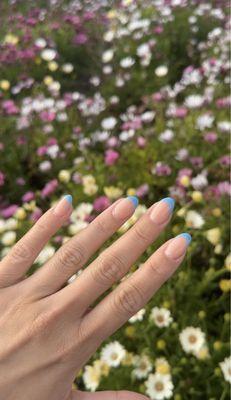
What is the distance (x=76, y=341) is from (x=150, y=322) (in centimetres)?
99

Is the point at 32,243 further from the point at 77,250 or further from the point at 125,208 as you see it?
the point at 125,208

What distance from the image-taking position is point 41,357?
56.1 inches

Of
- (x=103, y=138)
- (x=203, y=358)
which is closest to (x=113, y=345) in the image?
(x=203, y=358)

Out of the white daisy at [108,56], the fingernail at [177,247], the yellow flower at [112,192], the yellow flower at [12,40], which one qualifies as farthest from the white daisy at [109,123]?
the fingernail at [177,247]

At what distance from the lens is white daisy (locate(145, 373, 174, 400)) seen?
7.18 ft

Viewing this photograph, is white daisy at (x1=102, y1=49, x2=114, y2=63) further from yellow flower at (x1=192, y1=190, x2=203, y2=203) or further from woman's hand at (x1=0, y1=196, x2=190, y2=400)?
woman's hand at (x1=0, y1=196, x2=190, y2=400)

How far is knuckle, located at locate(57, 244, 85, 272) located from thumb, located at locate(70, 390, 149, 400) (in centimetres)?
34

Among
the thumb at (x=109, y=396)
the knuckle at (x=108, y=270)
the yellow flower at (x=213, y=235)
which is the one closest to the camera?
the thumb at (x=109, y=396)

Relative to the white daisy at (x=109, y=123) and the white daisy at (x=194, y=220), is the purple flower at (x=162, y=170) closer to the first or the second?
the white daisy at (x=194, y=220)

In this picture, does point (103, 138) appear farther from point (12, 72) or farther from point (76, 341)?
point (76, 341)

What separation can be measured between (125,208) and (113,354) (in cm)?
104

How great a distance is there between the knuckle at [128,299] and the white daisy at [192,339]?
87 cm

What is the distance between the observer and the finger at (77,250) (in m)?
1.51

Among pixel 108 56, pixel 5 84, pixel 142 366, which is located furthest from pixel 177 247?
pixel 108 56
